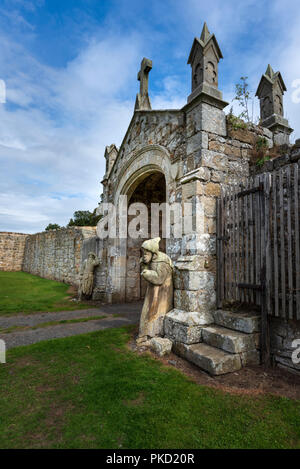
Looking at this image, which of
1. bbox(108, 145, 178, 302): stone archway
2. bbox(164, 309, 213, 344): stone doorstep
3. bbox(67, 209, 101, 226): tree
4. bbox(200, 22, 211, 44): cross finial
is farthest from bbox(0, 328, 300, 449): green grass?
bbox(67, 209, 101, 226): tree

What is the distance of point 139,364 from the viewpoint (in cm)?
309

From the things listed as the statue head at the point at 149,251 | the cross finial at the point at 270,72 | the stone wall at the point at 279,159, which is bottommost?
the statue head at the point at 149,251

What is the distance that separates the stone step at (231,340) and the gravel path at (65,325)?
2.32m

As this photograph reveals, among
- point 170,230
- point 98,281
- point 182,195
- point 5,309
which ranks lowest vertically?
point 5,309

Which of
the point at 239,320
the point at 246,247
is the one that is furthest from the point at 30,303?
the point at 246,247

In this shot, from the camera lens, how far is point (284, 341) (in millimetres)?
2885

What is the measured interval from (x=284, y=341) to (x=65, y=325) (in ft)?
13.1

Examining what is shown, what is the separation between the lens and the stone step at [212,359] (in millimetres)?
2750

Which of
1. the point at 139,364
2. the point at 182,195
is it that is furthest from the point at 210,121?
the point at 139,364

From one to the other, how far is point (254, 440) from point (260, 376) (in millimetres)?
1053

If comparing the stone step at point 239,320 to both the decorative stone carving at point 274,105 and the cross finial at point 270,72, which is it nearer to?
the decorative stone carving at point 274,105

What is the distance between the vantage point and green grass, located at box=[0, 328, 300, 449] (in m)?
1.83

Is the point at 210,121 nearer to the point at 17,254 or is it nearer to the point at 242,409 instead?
the point at 242,409

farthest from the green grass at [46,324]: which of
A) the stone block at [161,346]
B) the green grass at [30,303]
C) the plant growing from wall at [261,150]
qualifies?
the plant growing from wall at [261,150]
